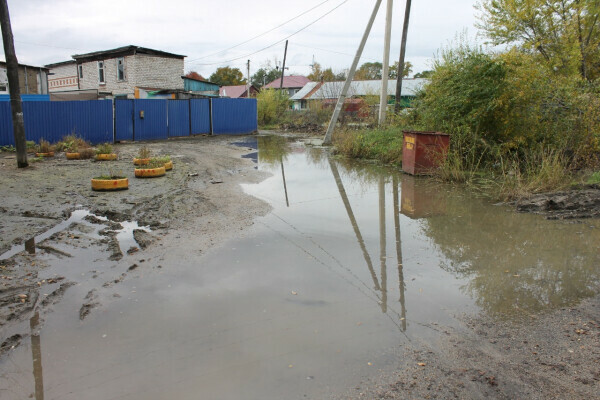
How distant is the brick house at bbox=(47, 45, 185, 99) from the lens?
29781 millimetres

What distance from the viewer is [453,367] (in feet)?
10.2

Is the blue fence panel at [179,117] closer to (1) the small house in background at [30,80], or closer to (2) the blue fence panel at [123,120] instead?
(2) the blue fence panel at [123,120]

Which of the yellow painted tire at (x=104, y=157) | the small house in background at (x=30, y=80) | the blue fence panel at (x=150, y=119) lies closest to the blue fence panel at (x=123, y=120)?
the blue fence panel at (x=150, y=119)

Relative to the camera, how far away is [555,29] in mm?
17672

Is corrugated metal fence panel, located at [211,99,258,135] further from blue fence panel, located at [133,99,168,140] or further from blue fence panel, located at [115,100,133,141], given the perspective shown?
blue fence panel, located at [115,100,133,141]

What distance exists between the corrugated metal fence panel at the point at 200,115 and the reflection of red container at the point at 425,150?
14.9 metres

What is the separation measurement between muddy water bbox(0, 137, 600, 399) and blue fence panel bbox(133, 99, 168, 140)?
1568 centimetres

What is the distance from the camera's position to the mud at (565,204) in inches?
279

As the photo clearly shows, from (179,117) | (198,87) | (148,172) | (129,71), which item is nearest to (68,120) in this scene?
(179,117)

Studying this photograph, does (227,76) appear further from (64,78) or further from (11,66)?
(11,66)

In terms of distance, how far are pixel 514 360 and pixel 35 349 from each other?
3.59 metres

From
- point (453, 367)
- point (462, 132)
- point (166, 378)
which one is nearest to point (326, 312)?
point (453, 367)

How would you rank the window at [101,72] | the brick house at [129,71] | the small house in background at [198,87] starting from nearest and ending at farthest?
the brick house at [129,71] < the window at [101,72] < the small house in background at [198,87]

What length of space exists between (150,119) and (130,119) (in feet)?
3.57
